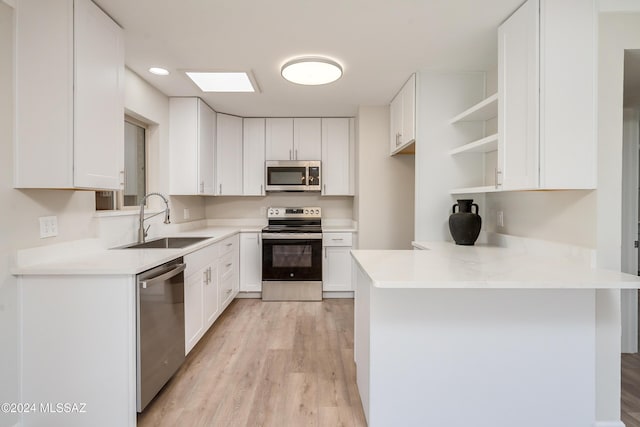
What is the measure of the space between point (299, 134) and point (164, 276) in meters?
2.72

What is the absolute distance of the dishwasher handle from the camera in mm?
1647

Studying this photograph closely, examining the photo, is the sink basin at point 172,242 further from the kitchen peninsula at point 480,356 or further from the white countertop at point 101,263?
the kitchen peninsula at point 480,356

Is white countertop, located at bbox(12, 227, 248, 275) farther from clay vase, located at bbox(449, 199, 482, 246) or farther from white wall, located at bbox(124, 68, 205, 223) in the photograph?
clay vase, located at bbox(449, 199, 482, 246)

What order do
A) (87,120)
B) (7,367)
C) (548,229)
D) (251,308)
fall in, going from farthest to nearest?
1. (251,308)
2. (548,229)
3. (87,120)
4. (7,367)

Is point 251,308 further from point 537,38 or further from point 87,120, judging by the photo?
point 537,38

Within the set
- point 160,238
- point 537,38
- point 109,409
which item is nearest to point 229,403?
point 109,409

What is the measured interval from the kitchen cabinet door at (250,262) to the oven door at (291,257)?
0.54ft

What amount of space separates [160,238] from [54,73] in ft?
5.52

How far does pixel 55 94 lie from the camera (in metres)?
1.54

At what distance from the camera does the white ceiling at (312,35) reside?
1743 millimetres

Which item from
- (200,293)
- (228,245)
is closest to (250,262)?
(228,245)

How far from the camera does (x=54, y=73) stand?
5.04ft

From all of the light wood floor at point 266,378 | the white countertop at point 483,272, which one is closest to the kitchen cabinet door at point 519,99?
the white countertop at point 483,272

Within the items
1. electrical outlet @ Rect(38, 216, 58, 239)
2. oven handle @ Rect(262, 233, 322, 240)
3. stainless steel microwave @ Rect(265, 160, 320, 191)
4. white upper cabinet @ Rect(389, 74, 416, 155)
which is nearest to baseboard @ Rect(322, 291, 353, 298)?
oven handle @ Rect(262, 233, 322, 240)
